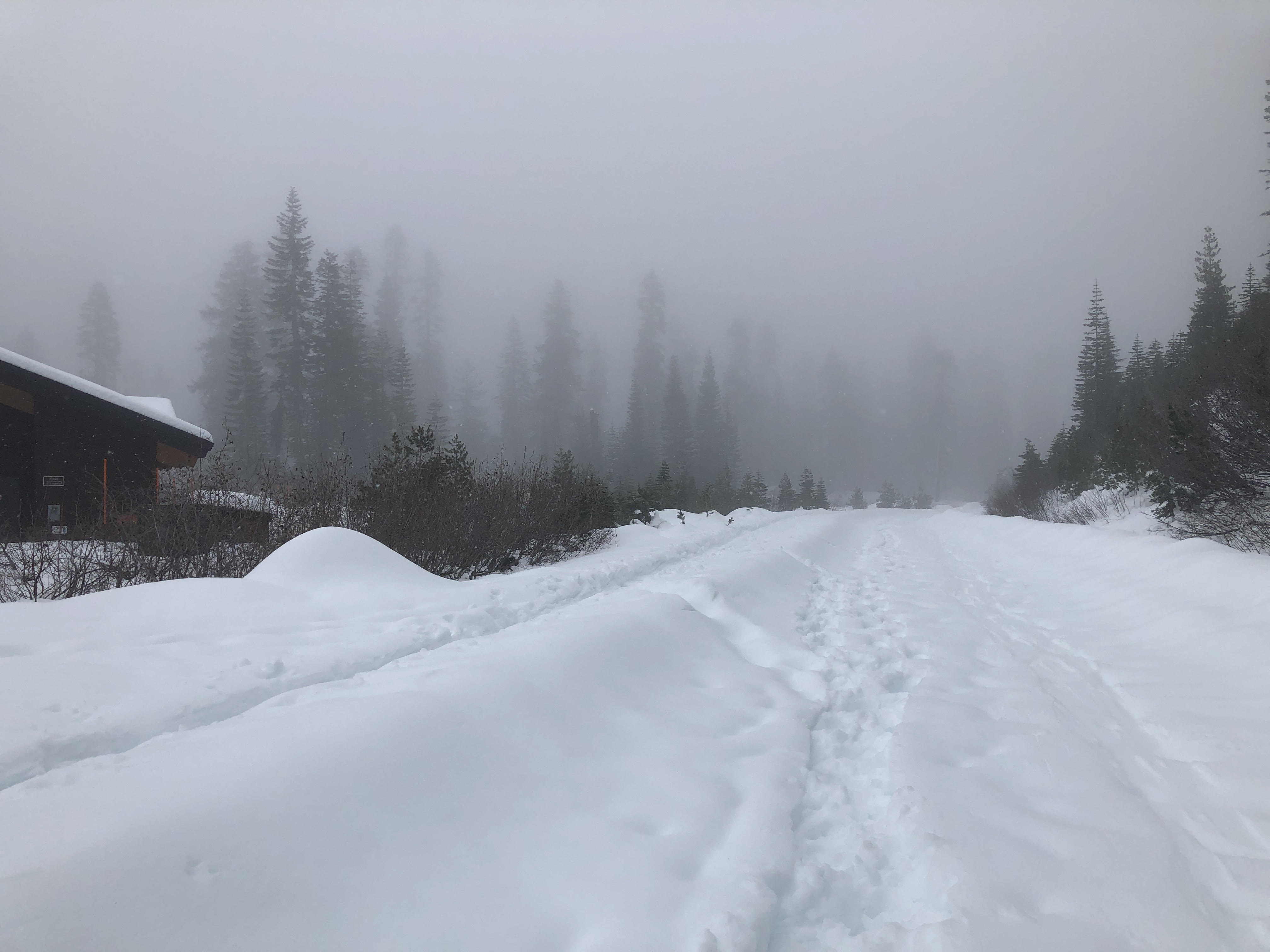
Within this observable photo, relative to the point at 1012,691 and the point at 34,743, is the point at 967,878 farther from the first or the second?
the point at 34,743

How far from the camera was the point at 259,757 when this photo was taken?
2154mm

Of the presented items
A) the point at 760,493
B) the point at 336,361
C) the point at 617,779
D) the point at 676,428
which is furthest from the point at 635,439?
the point at 617,779

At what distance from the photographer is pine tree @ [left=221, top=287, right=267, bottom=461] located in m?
32.8

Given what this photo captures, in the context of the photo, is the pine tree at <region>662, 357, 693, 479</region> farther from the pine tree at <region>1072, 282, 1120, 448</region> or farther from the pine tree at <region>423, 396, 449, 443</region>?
the pine tree at <region>1072, 282, 1120, 448</region>

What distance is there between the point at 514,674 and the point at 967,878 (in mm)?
2260

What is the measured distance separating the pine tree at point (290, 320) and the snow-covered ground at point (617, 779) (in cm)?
3369

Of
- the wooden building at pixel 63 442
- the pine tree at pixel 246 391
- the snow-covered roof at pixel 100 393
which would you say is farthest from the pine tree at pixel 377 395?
the wooden building at pixel 63 442

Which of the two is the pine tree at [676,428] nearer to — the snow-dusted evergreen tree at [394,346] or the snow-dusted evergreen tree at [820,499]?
→ the snow-dusted evergreen tree at [820,499]

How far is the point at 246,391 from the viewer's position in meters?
33.0

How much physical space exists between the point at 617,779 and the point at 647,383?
50889 millimetres

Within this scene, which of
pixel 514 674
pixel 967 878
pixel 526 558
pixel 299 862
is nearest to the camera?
pixel 299 862

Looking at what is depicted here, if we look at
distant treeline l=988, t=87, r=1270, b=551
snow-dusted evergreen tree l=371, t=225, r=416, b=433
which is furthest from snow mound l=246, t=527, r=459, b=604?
snow-dusted evergreen tree l=371, t=225, r=416, b=433

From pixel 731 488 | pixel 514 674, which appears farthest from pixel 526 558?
pixel 731 488

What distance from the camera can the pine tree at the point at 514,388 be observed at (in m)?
50.6
